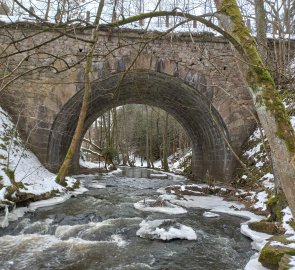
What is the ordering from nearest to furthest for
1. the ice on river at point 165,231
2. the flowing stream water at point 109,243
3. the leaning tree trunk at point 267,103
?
the leaning tree trunk at point 267,103 < the flowing stream water at point 109,243 < the ice on river at point 165,231

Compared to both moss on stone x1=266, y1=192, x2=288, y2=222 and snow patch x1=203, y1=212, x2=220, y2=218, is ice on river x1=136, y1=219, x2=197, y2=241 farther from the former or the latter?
moss on stone x1=266, y1=192, x2=288, y2=222

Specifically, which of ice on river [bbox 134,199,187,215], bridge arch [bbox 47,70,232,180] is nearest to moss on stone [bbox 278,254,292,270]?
ice on river [bbox 134,199,187,215]

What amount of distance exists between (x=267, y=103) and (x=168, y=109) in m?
13.2

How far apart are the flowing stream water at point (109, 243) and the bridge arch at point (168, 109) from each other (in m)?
3.63

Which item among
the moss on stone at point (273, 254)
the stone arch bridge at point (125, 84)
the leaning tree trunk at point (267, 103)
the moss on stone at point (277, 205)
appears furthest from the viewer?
the stone arch bridge at point (125, 84)

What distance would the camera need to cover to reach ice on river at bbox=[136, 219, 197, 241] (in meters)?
5.09

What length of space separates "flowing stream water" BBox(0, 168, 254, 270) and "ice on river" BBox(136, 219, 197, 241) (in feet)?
0.32

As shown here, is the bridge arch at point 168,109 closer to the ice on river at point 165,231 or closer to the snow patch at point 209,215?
the snow patch at point 209,215

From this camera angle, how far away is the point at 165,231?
5.16 m

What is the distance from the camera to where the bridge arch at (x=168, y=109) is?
1074 cm

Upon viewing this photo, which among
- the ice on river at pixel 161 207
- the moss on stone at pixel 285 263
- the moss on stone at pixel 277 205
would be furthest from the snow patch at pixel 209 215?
the moss on stone at pixel 285 263

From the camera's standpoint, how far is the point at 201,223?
20.1 ft

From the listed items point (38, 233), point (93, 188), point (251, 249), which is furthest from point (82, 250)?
point (93, 188)

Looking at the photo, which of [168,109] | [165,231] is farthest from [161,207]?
[168,109]
